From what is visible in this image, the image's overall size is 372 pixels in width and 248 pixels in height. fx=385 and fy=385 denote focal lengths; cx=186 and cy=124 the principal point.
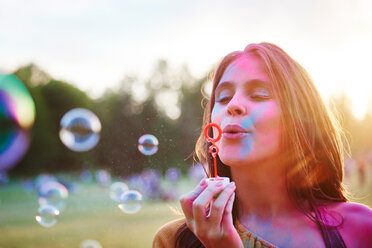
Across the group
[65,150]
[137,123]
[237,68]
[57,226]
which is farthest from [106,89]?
[237,68]

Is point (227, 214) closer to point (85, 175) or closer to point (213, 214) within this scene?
point (213, 214)

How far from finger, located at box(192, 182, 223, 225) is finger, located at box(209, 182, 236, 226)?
0.02 meters

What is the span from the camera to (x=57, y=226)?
9195 millimetres

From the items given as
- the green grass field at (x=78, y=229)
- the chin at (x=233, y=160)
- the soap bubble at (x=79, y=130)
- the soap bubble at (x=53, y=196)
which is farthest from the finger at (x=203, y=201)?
the green grass field at (x=78, y=229)

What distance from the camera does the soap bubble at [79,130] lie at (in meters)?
A: 3.41

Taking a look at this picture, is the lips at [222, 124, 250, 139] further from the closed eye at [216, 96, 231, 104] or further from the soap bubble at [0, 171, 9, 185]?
the soap bubble at [0, 171, 9, 185]

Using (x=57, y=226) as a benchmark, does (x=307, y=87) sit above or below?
above

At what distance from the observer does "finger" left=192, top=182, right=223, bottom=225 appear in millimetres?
1335

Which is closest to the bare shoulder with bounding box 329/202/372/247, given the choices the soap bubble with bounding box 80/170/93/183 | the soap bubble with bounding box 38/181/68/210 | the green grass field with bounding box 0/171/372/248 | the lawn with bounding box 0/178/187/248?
the soap bubble with bounding box 38/181/68/210

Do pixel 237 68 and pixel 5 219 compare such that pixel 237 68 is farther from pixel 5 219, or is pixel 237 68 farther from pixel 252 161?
pixel 5 219

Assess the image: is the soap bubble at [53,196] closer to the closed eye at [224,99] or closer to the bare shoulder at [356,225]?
the closed eye at [224,99]

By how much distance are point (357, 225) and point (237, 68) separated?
0.83 m

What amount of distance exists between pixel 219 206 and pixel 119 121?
22.2 metres

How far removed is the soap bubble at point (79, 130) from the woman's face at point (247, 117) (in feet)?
6.48
